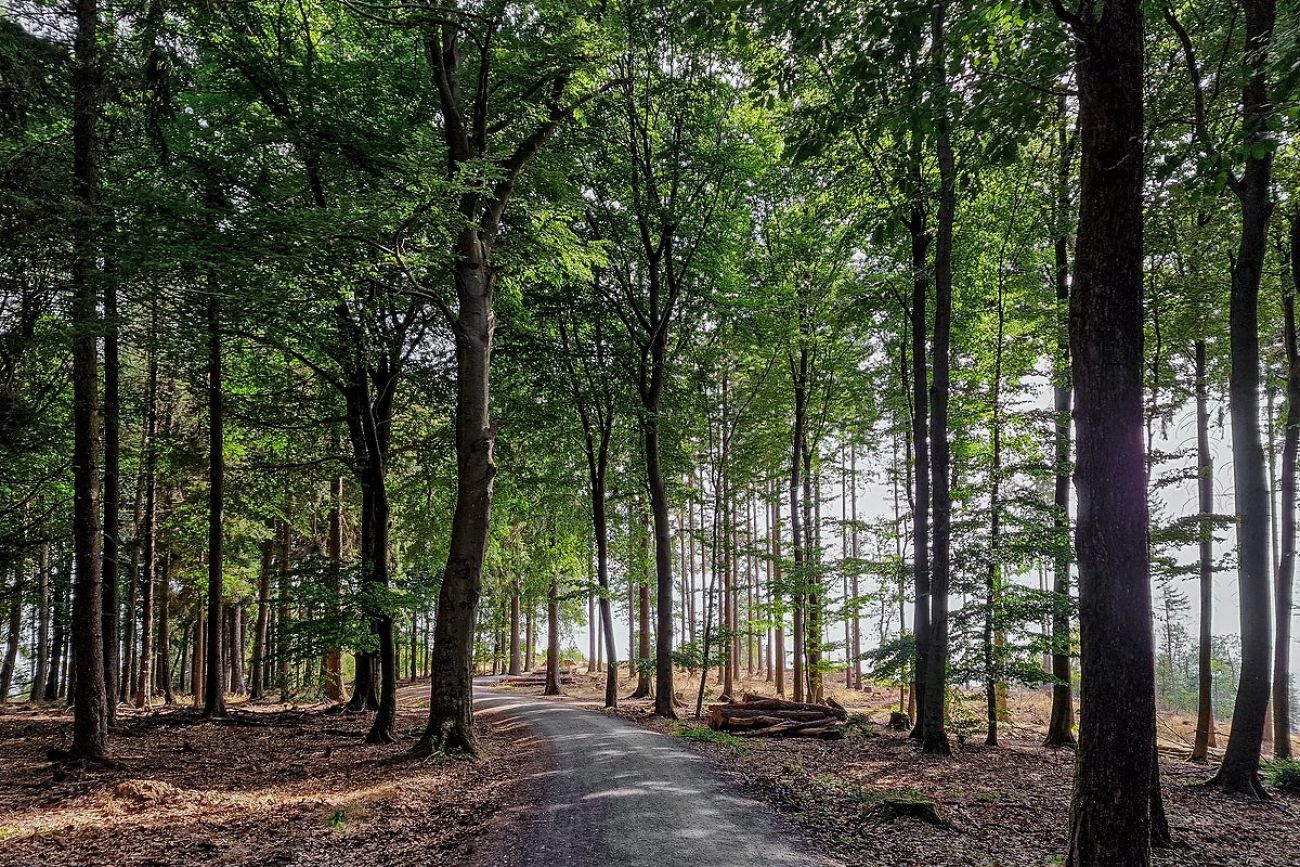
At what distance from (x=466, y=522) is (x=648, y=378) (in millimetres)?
8399

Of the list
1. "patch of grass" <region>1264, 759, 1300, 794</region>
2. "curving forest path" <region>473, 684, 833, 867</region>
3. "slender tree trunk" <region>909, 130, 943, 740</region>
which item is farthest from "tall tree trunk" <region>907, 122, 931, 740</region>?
"curving forest path" <region>473, 684, 833, 867</region>

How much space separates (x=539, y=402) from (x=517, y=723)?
8067 millimetres

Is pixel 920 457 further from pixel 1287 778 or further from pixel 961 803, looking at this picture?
pixel 1287 778

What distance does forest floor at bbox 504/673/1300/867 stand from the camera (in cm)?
605

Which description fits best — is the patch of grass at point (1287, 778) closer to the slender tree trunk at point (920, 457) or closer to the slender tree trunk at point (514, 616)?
the slender tree trunk at point (920, 457)

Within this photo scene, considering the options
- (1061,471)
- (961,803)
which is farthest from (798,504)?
(961,803)

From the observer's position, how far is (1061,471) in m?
12.2

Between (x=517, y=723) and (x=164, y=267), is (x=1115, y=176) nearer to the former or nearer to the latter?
(x=164, y=267)

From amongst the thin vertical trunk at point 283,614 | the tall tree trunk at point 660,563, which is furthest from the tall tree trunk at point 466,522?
the tall tree trunk at point 660,563

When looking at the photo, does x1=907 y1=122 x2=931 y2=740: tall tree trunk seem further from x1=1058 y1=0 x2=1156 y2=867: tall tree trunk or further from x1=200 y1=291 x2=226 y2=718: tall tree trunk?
x1=200 y1=291 x2=226 y2=718: tall tree trunk

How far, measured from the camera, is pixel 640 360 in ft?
56.6

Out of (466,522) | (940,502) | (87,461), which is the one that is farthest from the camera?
(940,502)

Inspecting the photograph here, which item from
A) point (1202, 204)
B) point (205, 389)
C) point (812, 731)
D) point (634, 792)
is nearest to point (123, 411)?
point (205, 389)

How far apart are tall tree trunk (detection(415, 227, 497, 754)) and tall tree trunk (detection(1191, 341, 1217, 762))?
12615 mm
